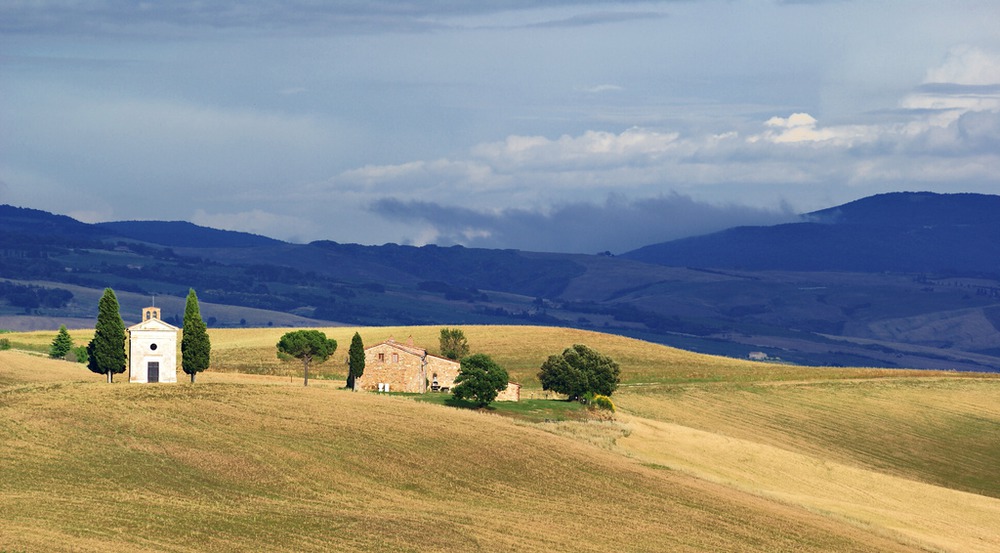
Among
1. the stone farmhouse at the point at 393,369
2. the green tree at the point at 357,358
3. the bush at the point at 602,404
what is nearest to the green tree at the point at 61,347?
the stone farmhouse at the point at 393,369

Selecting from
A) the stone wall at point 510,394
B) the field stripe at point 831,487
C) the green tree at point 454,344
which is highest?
the green tree at point 454,344

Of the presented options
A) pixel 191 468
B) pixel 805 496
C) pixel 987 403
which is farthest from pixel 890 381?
pixel 191 468

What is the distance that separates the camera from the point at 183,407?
88.9 m

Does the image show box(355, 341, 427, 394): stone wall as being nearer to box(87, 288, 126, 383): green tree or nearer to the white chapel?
the white chapel

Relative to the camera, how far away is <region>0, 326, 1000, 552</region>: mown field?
200ft

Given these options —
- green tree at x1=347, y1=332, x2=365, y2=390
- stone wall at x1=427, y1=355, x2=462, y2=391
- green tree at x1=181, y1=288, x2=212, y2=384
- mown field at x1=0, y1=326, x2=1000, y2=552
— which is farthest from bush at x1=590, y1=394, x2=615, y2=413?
green tree at x1=181, y1=288, x2=212, y2=384

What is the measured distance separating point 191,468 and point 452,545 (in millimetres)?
18321

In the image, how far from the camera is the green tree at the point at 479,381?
349ft

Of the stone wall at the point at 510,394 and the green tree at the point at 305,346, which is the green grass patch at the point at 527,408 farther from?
the green tree at the point at 305,346

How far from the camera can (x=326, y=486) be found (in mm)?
70750

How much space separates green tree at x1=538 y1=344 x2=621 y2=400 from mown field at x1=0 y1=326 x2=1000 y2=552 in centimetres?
361

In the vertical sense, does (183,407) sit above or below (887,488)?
above

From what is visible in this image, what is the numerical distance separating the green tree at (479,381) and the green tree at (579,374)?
9.31 metres

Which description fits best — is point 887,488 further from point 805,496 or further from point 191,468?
point 191,468
